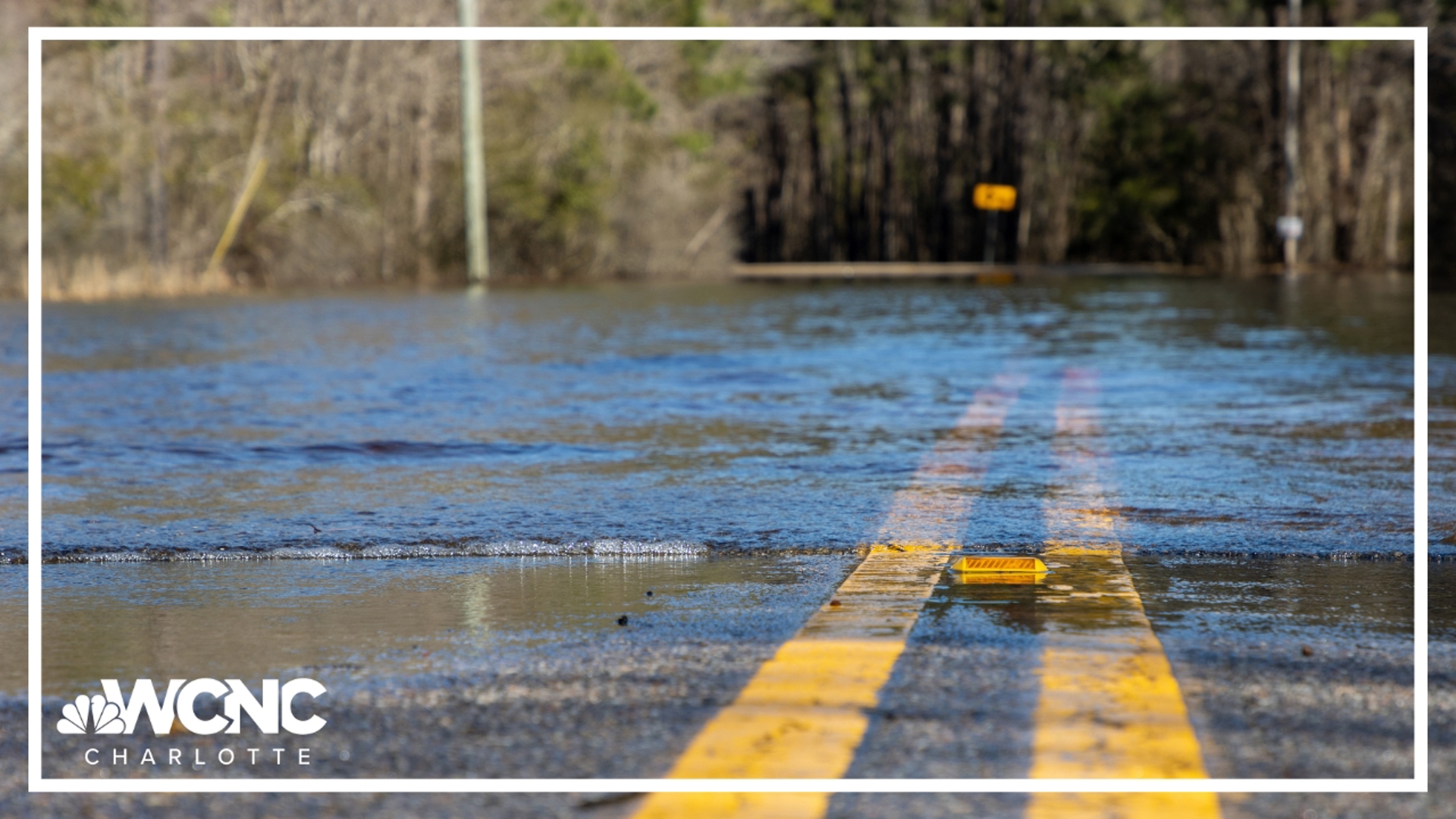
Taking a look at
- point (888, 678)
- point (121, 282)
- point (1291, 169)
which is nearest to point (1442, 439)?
point (888, 678)

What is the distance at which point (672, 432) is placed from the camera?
29.3 ft

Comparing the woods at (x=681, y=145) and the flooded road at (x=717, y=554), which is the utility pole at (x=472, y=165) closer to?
the woods at (x=681, y=145)

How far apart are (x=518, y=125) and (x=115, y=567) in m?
33.8

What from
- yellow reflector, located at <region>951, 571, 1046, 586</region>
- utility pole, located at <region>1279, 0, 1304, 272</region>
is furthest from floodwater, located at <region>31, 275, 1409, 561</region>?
utility pole, located at <region>1279, 0, 1304, 272</region>

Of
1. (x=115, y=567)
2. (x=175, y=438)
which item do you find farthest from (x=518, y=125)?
(x=115, y=567)

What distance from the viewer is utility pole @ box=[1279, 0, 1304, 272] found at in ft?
128

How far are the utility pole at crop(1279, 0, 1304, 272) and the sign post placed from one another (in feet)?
24.0

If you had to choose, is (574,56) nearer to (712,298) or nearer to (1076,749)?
(712,298)

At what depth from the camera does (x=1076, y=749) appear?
3215 mm

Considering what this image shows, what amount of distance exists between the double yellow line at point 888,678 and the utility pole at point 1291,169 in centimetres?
3422

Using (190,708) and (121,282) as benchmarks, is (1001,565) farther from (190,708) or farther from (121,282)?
(121,282)

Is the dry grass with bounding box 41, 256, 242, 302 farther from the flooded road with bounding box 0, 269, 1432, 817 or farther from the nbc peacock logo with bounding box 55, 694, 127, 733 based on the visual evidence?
the nbc peacock logo with bounding box 55, 694, 127, 733

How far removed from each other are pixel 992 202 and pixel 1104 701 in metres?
44.3

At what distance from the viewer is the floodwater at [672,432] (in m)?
5.93
